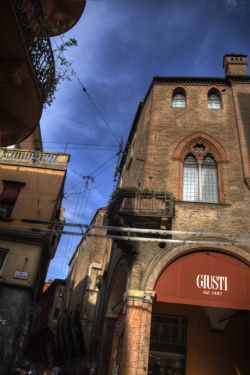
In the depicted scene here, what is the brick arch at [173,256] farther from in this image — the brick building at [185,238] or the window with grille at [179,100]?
the window with grille at [179,100]

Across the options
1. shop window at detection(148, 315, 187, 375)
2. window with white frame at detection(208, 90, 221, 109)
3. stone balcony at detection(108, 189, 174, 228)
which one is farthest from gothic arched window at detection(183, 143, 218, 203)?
shop window at detection(148, 315, 187, 375)

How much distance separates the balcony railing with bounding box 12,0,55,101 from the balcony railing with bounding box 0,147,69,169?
32.2ft

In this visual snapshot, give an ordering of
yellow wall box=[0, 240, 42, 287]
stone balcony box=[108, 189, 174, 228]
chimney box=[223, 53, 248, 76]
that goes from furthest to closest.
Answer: chimney box=[223, 53, 248, 76] → yellow wall box=[0, 240, 42, 287] → stone balcony box=[108, 189, 174, 228]

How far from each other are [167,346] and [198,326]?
156cm

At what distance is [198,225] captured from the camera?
12359 millimetres

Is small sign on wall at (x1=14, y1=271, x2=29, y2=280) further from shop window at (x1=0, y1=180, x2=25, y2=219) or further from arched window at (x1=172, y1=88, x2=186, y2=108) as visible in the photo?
arched window at (x1=172, y1=88, x2=186, y2=108)

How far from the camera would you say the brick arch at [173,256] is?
1142 cm

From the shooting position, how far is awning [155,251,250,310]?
11086mm

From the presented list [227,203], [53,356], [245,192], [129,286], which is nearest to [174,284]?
[129,286]

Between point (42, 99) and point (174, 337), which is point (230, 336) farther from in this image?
point (42, 99)

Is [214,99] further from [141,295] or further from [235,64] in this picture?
[141,295]

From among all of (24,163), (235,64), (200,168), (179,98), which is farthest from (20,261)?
(235,64)

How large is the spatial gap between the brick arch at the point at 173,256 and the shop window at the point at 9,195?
25.4ft

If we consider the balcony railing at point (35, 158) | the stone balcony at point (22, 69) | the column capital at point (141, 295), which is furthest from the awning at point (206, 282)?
the balcony railing at point (35, 158)
